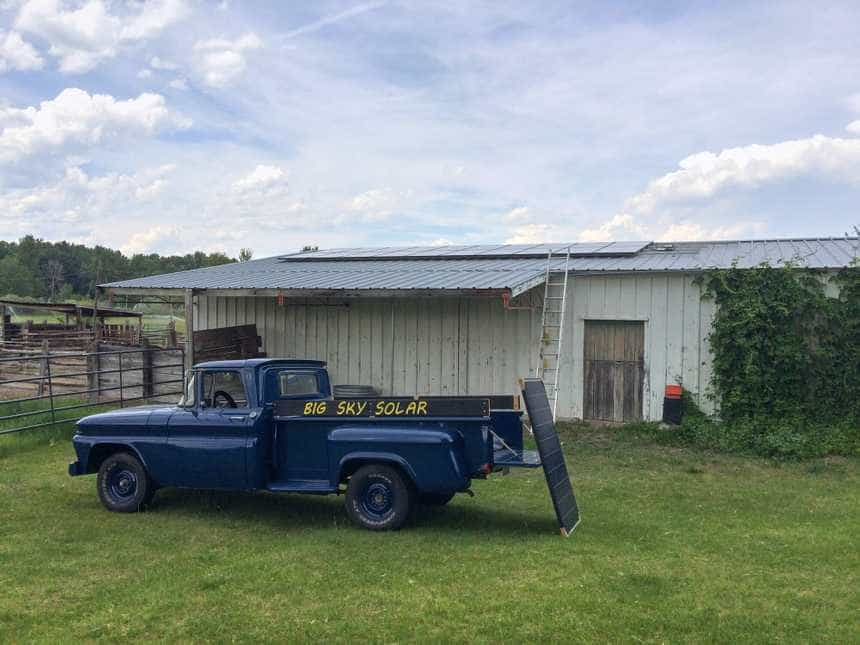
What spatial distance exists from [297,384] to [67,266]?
329ft

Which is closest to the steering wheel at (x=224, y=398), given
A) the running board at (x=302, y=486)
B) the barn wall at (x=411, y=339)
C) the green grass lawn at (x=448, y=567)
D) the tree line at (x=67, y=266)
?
the running board at (x=302, y=486)

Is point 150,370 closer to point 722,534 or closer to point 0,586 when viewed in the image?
point 0,586

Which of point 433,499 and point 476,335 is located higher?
point 476,335

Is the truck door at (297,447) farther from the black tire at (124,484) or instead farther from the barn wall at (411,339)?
the barn wall at (411,339)

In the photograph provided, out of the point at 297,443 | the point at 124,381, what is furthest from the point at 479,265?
the point at 297,443

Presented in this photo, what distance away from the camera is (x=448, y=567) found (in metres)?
7.00

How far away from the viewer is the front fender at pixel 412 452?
26.2 feet

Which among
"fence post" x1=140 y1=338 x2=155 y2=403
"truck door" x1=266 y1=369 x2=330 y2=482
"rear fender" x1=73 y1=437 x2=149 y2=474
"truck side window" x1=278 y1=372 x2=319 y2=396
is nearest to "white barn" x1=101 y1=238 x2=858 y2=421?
"fence post" x1=140 y1=338 x2=155 y2=403

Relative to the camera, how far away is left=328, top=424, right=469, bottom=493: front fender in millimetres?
7988

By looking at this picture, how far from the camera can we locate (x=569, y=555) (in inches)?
291

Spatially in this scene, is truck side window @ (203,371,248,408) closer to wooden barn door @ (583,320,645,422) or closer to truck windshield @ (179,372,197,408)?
truck windshield @ (179,372,197,408)

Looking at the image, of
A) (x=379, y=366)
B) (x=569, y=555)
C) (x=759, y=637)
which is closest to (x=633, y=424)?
(x=379, y=366)

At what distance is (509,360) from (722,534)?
26.9ft

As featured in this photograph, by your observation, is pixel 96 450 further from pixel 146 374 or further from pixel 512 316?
pixel 512 316
